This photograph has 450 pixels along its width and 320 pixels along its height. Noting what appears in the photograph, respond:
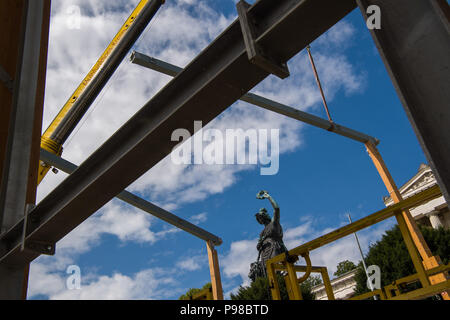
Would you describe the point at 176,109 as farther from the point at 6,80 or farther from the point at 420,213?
the point at 420,213

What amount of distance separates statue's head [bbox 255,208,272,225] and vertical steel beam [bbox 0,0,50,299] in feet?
47.7

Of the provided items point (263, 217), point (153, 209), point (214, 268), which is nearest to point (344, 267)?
point (263, 217)

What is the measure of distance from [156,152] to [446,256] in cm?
2022

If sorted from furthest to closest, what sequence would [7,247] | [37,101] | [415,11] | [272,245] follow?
[272,245] < [37,101] < [7,247] < [415,11]

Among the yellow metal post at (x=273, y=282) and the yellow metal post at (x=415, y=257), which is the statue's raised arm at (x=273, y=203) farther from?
the yellow metal post at (x=415, y=257)

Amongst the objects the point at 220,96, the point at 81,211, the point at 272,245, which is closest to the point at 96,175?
the point at 81,211

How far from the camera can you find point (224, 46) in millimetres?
3871

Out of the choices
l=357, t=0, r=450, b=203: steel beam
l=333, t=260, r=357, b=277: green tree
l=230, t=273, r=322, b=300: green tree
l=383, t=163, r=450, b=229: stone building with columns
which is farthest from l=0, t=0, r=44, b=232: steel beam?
l=333, t=260, r=357, b=277: green tree

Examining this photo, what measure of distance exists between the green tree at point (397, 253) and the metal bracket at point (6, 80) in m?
18.5

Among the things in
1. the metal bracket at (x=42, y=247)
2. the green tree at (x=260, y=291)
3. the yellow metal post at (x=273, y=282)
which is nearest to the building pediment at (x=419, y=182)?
the green tree at (x=260, y=291)

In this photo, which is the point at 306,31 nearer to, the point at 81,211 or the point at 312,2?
the point at 312,2

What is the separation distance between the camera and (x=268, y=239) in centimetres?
1916
